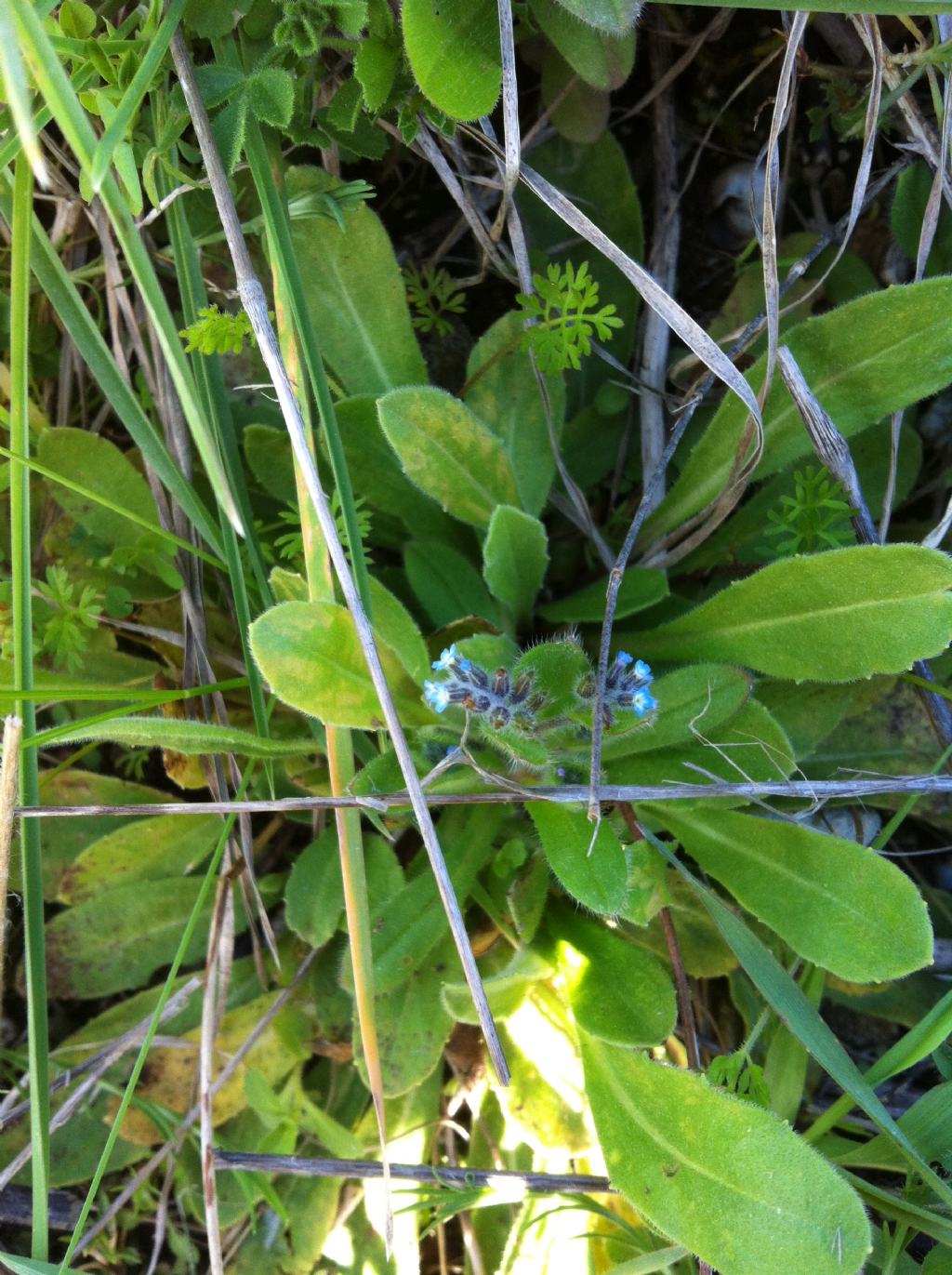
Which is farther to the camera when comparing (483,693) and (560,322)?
(560,322)

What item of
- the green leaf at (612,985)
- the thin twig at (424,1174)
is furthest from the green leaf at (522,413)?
the thin twig at (424,1174)

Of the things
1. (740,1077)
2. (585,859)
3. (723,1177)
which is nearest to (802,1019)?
(740,1077)

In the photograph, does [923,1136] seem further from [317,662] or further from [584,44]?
[584,44]

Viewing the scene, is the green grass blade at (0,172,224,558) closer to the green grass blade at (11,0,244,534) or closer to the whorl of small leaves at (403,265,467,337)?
the green grass blade at (11,0,244,534)

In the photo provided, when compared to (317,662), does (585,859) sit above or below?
below

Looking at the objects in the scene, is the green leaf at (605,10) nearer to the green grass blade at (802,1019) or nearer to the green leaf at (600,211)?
the green leaf at (600,211)

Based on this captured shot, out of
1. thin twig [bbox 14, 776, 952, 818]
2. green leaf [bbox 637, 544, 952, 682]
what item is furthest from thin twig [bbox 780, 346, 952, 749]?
thin twig [bbox 14, 776, 952, 818]
